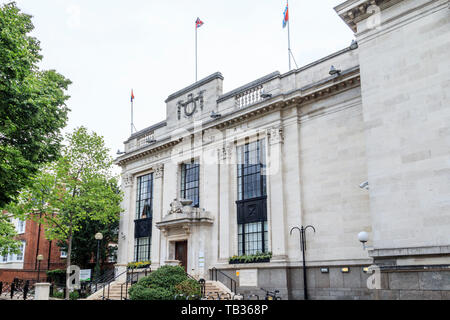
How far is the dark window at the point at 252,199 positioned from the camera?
23281 mm

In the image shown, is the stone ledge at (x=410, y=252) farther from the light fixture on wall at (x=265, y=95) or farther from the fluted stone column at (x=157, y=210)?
the fluted stone column at (x=157, y=210)

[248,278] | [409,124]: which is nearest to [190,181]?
[248,278]

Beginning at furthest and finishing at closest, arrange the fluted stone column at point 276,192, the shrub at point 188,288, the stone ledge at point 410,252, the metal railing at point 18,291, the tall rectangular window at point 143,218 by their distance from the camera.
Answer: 1. the tall rectangular window at point 143,218
2. the metal railing at point 18,291
3. the fluted stone column at point 276,192
4. the shrub at point 188,288
5. the stone ledge at point 410,252

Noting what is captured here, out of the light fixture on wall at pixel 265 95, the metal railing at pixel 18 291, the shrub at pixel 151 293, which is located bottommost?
the metal railing at pixel 18 291

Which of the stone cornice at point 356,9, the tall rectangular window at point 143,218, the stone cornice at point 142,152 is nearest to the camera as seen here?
the stone cornice at point 356,9

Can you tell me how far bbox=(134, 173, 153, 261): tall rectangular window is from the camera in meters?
30.2

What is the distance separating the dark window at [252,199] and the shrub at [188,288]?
456 cm

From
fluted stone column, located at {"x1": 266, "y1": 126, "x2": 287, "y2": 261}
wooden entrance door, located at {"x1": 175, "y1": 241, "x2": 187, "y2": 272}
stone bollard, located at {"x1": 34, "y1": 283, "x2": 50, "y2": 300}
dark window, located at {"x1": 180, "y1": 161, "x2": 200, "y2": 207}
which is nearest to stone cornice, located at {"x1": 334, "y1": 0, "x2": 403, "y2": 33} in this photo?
fluted stone column, located at {"x1": 266, "y1": 126, "x2": 287, "y2": 261}

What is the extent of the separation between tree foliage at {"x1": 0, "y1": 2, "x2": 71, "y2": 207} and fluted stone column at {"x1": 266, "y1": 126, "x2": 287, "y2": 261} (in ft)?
37.8

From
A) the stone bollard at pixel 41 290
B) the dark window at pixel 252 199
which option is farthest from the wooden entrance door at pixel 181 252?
the stone bollard at pixel 41 290

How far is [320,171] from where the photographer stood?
70.4 feet

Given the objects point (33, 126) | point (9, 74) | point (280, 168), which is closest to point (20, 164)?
point (33, 126)
